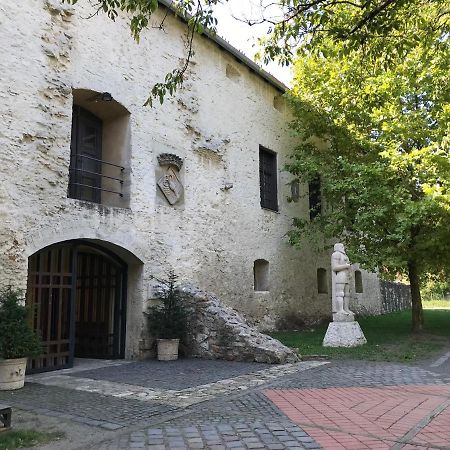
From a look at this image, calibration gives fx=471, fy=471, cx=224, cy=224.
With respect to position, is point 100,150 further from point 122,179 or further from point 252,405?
point 252,405

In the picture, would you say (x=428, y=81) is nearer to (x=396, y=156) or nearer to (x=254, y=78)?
(x=396, y=156)

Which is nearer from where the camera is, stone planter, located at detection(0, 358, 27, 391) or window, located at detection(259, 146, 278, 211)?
stone planter, located at detection(0, 358, 27, 391)

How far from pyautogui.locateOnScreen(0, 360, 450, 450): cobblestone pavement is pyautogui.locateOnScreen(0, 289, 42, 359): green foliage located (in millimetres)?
525

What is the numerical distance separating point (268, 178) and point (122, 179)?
6157mm

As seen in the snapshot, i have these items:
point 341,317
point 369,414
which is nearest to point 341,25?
point 369,414

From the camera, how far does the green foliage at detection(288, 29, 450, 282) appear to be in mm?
11719

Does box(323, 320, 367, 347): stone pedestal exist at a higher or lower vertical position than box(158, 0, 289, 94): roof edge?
lower

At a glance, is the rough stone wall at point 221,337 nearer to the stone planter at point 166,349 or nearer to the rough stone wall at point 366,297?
the stone planter at point 166,349

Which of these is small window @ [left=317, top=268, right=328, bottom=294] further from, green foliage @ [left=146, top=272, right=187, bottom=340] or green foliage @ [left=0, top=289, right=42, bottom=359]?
green foliage @ [left=0, top=289, right=42, bottom=359]

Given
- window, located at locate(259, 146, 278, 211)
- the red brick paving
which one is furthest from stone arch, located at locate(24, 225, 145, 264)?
window, located at locate(259, 146, 278, 211)

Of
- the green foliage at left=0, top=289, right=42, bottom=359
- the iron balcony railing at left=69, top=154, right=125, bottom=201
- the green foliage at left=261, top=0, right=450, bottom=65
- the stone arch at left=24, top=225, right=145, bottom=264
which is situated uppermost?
the green foliage at left=261, top=0, right=450, bottom=65

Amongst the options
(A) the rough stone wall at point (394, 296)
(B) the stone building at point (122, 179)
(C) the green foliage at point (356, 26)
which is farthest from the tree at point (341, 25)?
(A) the rough stone wall at point (394, 296)

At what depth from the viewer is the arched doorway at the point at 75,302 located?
8.31 metres

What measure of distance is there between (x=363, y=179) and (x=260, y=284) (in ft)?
13.8
